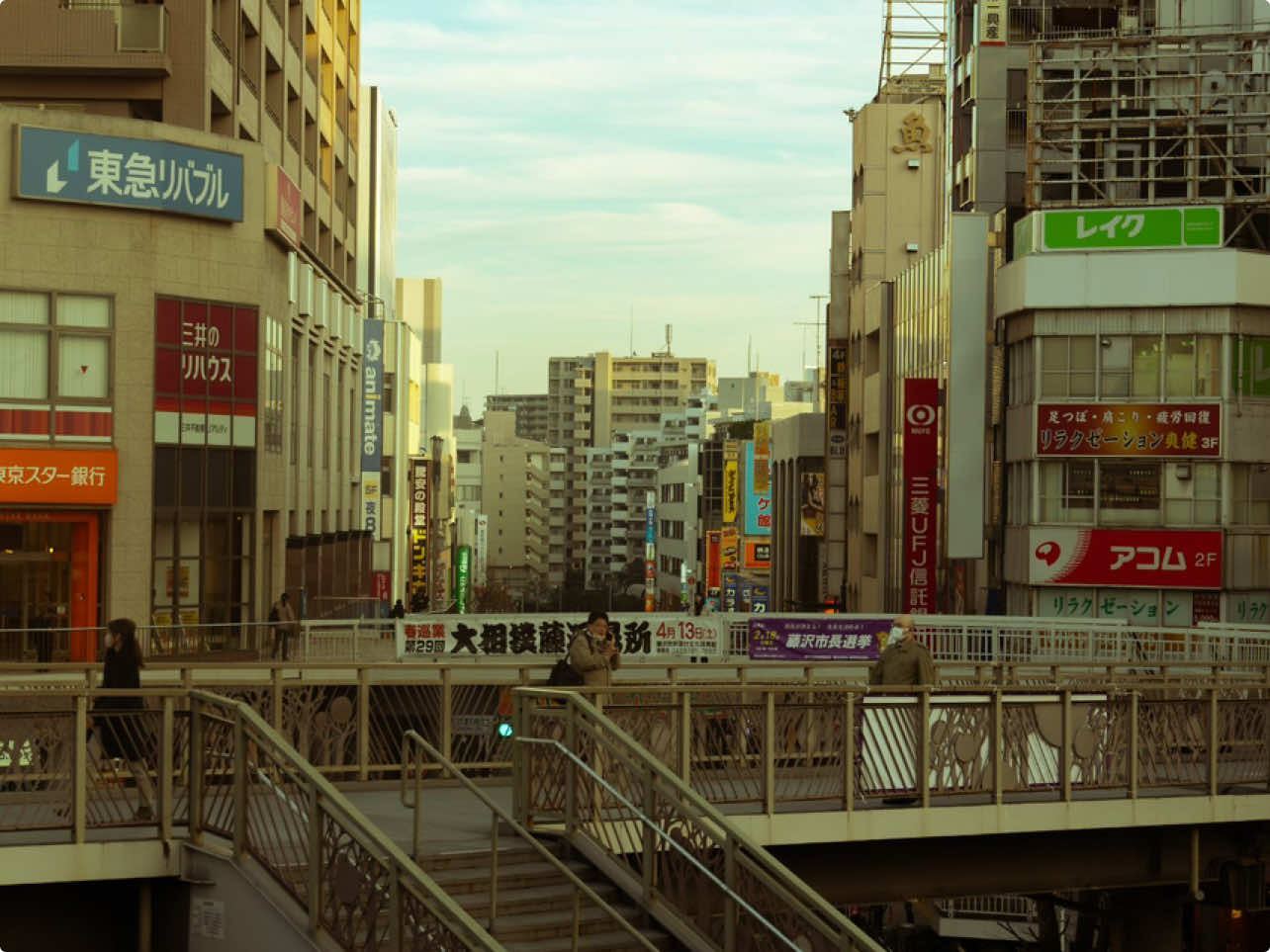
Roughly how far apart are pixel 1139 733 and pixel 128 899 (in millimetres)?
10199

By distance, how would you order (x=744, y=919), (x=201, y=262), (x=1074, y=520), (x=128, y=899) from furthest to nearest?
(x=1074, y=520), (x=201, y=262), (x=128, y=899), (x=744, y=919)

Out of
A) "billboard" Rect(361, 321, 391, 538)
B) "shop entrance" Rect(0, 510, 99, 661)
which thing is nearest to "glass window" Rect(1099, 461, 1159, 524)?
"shop entrance" Rect(0, 510, 99, 661)

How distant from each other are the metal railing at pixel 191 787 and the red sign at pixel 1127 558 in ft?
123

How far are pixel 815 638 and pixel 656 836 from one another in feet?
79.2

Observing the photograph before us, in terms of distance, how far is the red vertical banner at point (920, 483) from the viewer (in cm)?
5628

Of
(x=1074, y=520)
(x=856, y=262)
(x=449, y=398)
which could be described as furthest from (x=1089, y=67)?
(x=449, y=398)

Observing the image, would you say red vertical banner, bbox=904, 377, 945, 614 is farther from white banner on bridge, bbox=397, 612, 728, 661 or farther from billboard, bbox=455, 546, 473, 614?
billboard, bbox=455, 546, 473, 614

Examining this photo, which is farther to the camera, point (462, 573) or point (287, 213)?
point (462, 573)

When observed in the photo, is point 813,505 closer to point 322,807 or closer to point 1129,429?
point 1129,429

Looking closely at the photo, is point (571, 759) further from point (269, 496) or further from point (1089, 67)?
point (1089, 67)

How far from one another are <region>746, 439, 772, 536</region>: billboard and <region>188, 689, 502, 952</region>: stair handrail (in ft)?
308

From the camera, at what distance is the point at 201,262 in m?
41.7

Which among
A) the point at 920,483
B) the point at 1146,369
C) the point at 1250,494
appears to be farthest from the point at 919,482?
the point at 1250,494

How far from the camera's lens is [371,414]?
76.6m
